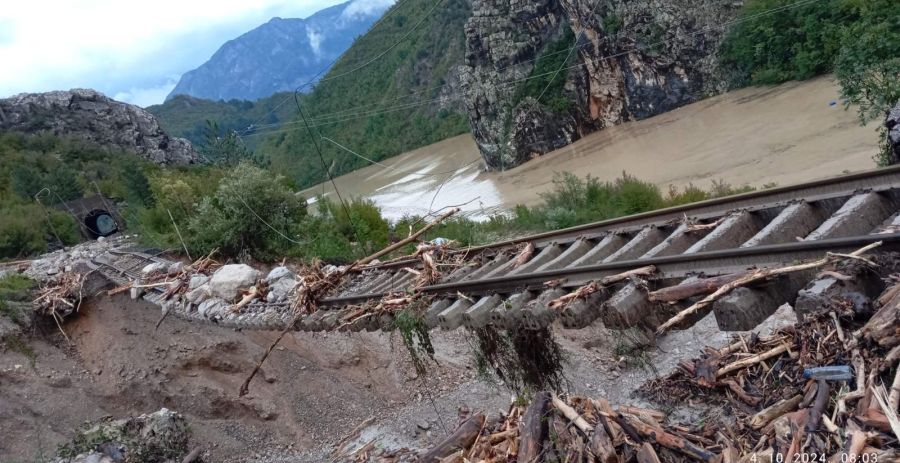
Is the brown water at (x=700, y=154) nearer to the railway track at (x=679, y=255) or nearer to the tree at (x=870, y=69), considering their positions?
the tree at (x=870, y=69)

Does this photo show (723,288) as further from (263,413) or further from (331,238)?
(331,238)

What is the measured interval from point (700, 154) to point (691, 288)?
34686mm

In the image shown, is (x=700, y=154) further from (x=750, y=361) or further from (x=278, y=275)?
(x=750, y=361)

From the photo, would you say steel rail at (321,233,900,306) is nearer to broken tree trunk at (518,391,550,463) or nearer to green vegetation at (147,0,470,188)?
broken tree trunk at (518,391,550,463)

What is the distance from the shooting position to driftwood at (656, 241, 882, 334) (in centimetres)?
319

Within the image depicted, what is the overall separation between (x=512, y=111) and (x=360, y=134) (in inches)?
1545

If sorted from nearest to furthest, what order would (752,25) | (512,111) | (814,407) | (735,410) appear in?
(814,407)
(735,410)
(752,25)
(512,111)

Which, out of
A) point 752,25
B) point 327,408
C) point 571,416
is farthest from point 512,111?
point 571,416

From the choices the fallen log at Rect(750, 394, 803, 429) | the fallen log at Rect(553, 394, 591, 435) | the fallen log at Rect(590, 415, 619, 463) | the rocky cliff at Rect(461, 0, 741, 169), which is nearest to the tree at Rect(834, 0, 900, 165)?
the fallen log at Rect(553, 394, 591, 435)

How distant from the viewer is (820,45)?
41.2m

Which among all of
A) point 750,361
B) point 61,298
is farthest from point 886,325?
point 61,298

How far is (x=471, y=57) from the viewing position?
62281mm

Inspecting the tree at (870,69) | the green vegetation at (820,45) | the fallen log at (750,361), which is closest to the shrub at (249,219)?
the fallen log at (750,361)

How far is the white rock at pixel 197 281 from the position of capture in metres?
11.0
